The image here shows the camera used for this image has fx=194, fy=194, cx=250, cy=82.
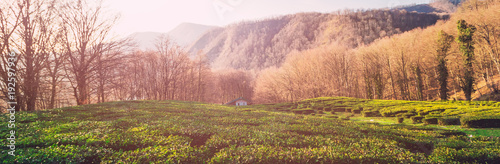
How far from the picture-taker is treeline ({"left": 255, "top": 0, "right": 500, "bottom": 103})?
3122 cm

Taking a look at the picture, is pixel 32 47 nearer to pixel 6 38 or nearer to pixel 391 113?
pixel 6 38

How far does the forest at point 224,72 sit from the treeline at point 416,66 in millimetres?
178

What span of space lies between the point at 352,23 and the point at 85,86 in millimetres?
138927

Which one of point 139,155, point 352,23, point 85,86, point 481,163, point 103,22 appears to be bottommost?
point 481,163

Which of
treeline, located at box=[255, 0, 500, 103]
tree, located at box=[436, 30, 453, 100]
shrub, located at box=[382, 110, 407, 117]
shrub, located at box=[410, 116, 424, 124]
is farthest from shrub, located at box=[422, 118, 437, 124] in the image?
tree, located at box=[436, 30, 453, 100]

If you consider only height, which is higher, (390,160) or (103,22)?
(103,22)

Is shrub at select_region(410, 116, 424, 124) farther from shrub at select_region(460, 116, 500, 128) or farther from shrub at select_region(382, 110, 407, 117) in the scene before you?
shrub at select_region(460, 116, 500, 128)

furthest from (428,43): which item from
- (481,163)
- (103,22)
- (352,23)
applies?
(352,23)

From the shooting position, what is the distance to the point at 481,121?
39.1ft

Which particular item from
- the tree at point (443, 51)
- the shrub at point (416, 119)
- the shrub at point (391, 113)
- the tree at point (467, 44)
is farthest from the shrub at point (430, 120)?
the tree at point (443, 51)

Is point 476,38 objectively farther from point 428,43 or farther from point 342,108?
point 342,108

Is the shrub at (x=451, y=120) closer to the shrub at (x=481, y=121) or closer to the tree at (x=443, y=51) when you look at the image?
the shrub at (x=481, y=121)

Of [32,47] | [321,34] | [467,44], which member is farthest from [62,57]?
[321,34]

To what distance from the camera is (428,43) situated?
121 feet
